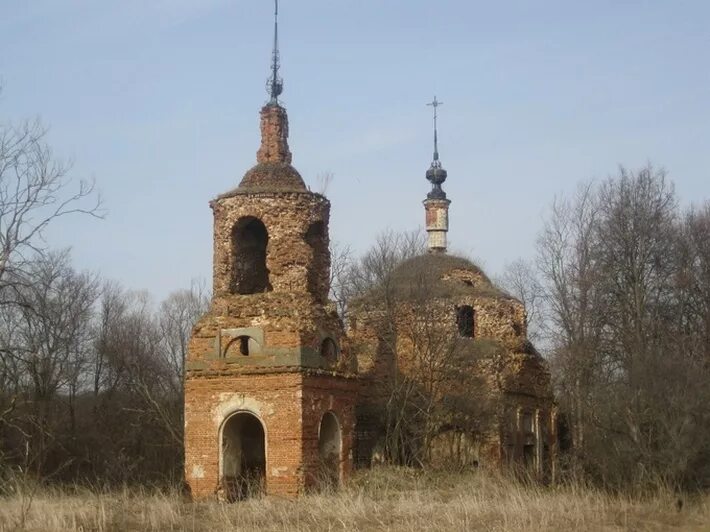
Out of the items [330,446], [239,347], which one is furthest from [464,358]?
[239,347]

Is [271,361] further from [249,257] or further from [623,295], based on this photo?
[623,295]

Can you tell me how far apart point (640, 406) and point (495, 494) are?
158 inches

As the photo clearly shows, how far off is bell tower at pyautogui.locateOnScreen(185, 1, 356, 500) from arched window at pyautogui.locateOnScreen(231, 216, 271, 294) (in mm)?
40

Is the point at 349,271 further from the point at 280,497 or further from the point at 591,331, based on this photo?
the point at 280,497

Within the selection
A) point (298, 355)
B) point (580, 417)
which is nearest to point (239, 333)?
point (298, 355)

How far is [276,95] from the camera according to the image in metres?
20.6

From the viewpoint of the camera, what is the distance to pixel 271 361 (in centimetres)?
1748

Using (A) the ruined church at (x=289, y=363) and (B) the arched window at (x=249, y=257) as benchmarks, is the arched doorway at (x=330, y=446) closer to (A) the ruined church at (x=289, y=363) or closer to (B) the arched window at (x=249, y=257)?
(A) the ruined church at (x=289, y=363)

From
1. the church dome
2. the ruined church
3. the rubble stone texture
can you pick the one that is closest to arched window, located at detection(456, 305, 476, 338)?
the rubble stone texture

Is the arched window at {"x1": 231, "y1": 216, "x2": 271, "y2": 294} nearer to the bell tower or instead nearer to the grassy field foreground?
the bell tower

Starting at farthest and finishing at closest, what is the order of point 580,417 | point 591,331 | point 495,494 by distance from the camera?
point 591,331 → point 580,417 → point 495,494

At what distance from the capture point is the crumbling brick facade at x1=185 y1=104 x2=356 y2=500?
17.2m

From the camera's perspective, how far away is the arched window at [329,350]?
60.4ft

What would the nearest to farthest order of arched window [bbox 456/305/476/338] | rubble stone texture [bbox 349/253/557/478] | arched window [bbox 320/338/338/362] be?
arched window [bbox 320/338/338/362] → rubble stone texture [bbox 349/253/557/478] → arched window [bbox 456/305/476/338]
